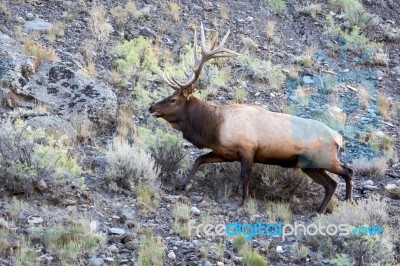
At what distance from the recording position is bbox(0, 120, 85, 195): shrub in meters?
8.27

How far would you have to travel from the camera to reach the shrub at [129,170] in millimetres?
9227

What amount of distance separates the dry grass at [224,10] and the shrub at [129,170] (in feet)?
26.9

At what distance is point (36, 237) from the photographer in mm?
7227

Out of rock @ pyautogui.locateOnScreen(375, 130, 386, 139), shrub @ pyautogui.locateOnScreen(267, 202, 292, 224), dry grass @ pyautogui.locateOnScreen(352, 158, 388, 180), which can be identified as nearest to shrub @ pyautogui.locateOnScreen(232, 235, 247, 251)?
shrub @ pyautogui.locateOnScreen(267, 202, 292, 224)

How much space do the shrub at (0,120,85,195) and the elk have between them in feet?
5.60

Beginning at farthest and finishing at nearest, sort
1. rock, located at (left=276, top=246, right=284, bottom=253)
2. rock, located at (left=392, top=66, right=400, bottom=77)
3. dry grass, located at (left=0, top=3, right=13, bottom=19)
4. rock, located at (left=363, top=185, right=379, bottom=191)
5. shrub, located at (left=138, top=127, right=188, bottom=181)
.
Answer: rock, located at (left=392, top=66, right=400, bottom=77) → dry grass, located at (left=0, top=3, right=13, bottom=19) → rock, located at (left=363, top=185, right=379, bottom=191) → shrub, located at (left=138, top=127, right=188, bottom=181) → rock, located at (left=276, top=246, right=284, bottom=253)

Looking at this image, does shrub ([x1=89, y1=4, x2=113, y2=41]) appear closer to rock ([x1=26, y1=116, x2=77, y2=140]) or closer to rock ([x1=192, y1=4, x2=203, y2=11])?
rock ([x1=192, y1=4, x2=203, y2=11])

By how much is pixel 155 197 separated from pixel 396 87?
8.73 meters

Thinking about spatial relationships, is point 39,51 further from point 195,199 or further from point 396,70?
point 396,70

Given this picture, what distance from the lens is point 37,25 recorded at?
14.6 metres

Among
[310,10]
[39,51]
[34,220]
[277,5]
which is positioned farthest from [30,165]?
[310,10]

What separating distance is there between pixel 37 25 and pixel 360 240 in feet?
29.4

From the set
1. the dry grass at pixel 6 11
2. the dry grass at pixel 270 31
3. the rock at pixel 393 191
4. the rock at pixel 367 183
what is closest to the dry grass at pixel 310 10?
the dry grass at pixel 270 31

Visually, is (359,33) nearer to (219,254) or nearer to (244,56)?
(244,56)
